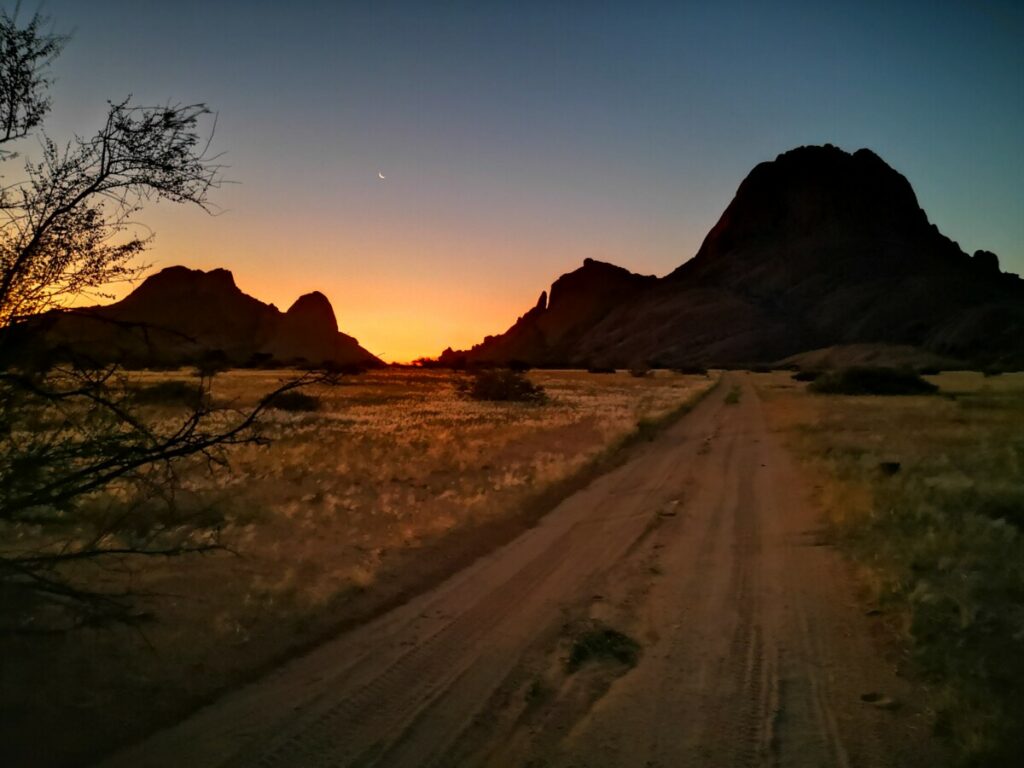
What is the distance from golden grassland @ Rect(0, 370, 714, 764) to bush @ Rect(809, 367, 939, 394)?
3730cm

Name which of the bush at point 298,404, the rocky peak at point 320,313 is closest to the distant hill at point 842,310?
the bush at point 298,404

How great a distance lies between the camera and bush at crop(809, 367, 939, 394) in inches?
2151

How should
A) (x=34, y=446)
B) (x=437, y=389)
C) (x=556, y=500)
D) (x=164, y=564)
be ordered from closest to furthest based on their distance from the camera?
(x=34, y=446)
(x=164, y=564)
(x=556, y=500)
(x=437, y=389)

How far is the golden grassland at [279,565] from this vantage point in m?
5.79

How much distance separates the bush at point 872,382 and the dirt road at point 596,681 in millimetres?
50211

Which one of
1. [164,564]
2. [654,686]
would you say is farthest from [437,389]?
[654,686]

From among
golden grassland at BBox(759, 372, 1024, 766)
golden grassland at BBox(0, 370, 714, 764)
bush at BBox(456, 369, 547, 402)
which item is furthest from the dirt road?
bush at BBox(456, 369, 547, 402)

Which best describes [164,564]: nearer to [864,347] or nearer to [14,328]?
[14,328]

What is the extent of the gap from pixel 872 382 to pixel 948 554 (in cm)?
5206

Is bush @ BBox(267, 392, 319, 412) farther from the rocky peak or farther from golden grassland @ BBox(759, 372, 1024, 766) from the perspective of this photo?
golden grassland @ BBox(759, 372, 1024, 766)

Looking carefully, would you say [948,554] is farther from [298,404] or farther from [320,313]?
[298,404]

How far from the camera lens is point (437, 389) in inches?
2411

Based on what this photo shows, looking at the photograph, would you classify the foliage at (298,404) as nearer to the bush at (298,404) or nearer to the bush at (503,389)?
the bush at (298,404)

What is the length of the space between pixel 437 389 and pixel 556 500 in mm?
Result: 46410
